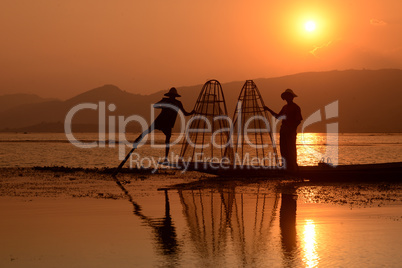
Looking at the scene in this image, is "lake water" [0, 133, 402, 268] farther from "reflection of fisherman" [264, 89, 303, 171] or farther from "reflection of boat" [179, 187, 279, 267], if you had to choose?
"reflection of fisherman" [264, 89, 303, 171]

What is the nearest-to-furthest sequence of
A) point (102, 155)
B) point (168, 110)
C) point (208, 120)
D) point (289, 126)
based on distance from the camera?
point (289, 126), point (168, 110), point (208, 120), point (102, 155)

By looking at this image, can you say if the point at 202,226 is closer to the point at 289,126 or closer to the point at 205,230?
the point at 205,230

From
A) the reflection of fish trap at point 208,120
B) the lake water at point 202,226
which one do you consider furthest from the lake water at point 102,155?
the lake water at point 202,226

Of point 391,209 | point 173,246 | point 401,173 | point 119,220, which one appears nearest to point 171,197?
point 119,220

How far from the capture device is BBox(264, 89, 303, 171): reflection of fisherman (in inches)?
686

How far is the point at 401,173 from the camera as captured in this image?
65.0ft

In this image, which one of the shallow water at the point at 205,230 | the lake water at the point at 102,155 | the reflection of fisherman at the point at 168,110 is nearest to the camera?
the shallow water at the point at 205,230

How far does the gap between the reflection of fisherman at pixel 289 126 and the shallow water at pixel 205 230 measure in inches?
104

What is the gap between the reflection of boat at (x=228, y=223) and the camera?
7.68m

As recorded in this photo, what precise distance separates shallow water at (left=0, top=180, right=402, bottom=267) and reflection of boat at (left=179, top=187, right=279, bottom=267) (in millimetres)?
14

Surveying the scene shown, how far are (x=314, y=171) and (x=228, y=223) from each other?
9523 millimetres

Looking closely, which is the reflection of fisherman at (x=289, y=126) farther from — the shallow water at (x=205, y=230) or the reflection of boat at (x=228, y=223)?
the reflection of boat at (x=228, y=223)

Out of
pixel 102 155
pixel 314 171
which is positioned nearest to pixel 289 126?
pixel 314 171

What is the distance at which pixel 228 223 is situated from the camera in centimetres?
1034
